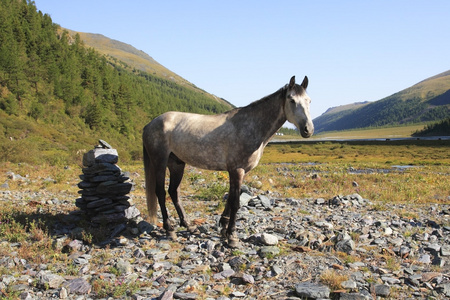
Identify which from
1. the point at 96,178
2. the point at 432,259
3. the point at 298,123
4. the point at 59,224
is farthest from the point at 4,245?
the point at 432,259

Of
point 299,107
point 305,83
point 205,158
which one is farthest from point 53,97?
point 299,107

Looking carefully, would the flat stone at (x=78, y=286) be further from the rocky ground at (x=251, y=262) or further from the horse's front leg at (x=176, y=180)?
the horse's front leg at (x=176, y=180)

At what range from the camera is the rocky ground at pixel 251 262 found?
18.1 feet

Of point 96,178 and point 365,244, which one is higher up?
point 96,178

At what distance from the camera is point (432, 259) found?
7090 mm

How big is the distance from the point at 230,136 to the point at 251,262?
9.95 feet

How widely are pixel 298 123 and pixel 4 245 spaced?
7.48 metres

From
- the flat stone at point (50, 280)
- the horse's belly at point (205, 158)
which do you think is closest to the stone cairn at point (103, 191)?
the horse's belly at point (205, 158)

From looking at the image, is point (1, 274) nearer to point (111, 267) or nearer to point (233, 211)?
point (111, 267)

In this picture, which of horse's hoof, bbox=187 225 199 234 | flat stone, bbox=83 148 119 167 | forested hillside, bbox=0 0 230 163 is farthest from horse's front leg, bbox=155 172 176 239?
forested hillside, bbox=0 0 230 163

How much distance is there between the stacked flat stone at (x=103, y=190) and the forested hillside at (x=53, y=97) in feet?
79.5

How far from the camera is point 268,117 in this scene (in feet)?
25.9

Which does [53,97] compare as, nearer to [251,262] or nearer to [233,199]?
[233,199]

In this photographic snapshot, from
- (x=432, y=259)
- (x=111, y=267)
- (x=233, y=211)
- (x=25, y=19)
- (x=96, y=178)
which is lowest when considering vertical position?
(x=432, y=259)
